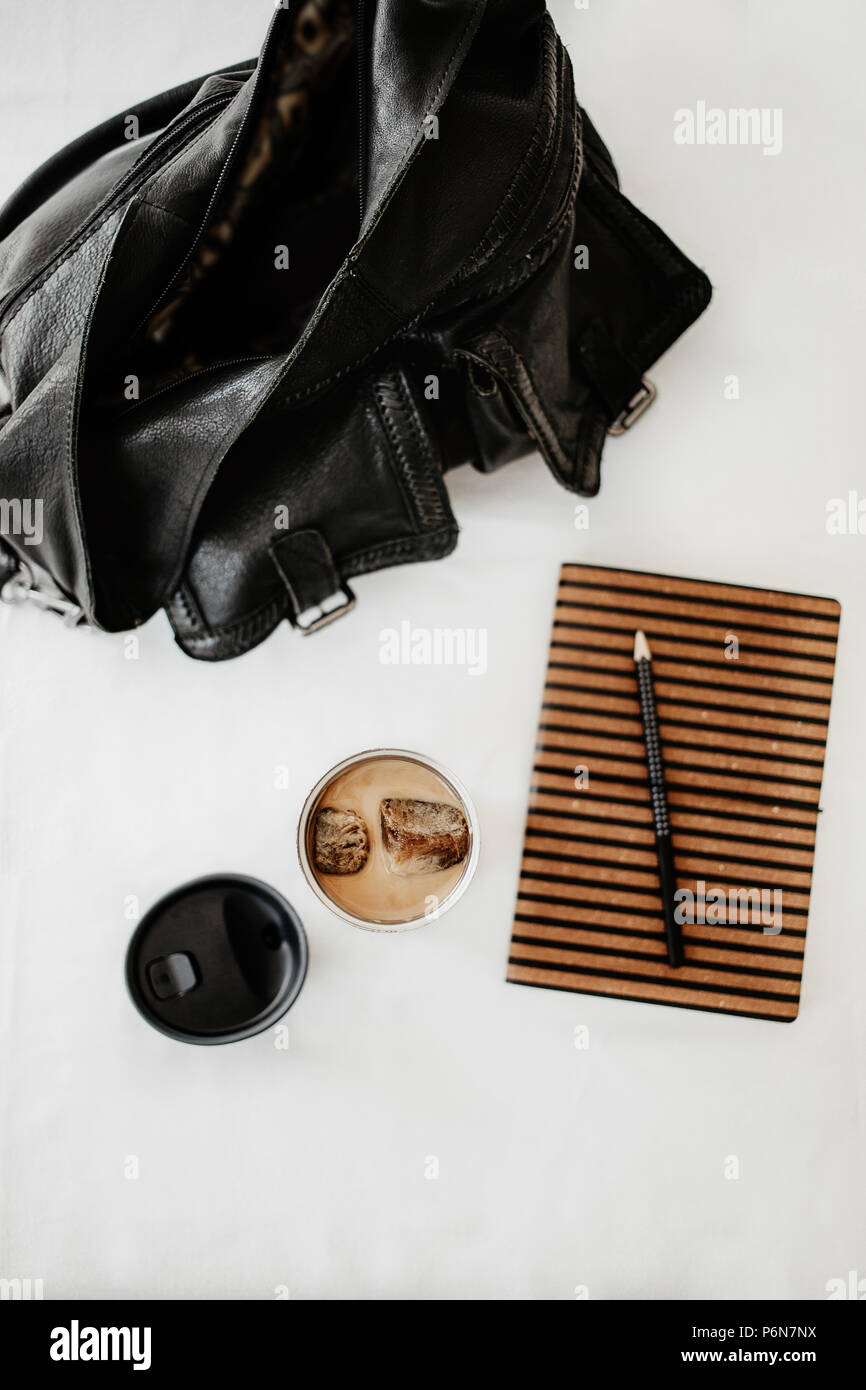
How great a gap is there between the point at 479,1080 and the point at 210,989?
21 centimetres

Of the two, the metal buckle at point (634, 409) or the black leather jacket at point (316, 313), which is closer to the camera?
the black leather jacket at point (316, 313)

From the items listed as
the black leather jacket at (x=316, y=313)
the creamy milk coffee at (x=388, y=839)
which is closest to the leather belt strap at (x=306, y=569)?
the black leather jacket at (x=316, y=313)

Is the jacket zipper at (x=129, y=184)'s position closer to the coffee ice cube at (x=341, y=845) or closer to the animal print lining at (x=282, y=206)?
the animal print lining at (x=282, y=206)

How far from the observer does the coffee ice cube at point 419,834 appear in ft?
2.19

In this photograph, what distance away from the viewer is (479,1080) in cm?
72

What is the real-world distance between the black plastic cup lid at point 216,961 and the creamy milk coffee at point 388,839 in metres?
0.05

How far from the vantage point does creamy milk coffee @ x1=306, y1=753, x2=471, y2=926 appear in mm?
670

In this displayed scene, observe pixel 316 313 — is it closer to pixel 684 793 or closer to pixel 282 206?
pixel 282 206

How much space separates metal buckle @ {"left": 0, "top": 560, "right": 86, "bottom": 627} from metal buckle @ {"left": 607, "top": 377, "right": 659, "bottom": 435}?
41 cm

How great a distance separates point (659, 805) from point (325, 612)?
29 cm

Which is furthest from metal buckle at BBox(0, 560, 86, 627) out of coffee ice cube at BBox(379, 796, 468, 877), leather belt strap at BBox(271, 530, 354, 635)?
coffee ice cube at BBox(379, 796, 468, 877)

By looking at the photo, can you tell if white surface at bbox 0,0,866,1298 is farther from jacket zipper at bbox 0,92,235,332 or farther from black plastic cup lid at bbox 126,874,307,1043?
jacket zipper at bbox 0,92,235,332

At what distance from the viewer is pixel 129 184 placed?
0.63 metres
